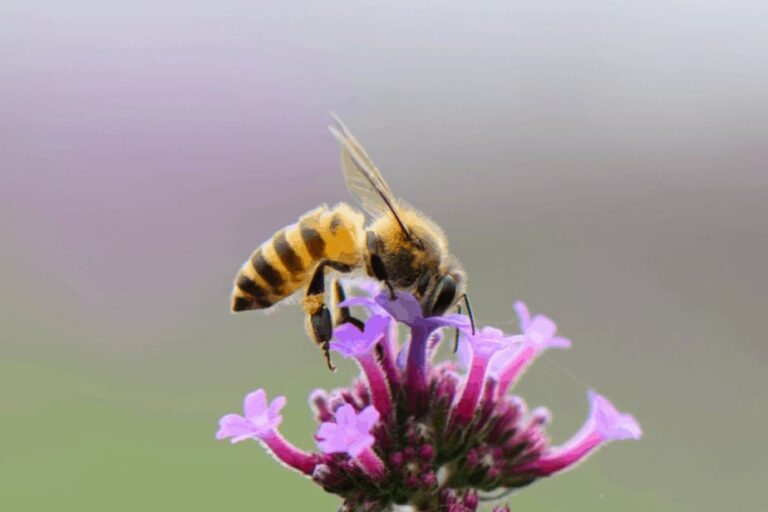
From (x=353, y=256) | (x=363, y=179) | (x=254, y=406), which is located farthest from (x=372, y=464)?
(x=363, y=179)

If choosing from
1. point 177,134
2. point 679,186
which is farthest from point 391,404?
point 679,186

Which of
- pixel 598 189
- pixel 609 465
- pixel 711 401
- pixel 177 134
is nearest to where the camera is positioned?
pixel 609 465

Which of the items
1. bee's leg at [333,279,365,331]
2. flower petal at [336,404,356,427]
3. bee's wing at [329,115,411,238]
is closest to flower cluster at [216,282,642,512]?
flower petal at [336,404,356,427]

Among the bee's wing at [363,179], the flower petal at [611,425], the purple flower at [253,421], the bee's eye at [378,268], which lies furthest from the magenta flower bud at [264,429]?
the flower petal at [611,425]

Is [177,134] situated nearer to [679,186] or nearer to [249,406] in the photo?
[679,186]

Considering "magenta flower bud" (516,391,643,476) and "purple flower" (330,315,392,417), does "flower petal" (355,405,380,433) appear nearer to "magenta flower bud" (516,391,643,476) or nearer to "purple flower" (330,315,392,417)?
"purple flower" (330,315,392,417)

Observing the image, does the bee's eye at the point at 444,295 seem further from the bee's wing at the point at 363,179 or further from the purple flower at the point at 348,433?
the purple flower at the point at 348,433

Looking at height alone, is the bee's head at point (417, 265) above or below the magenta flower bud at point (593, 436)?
above
